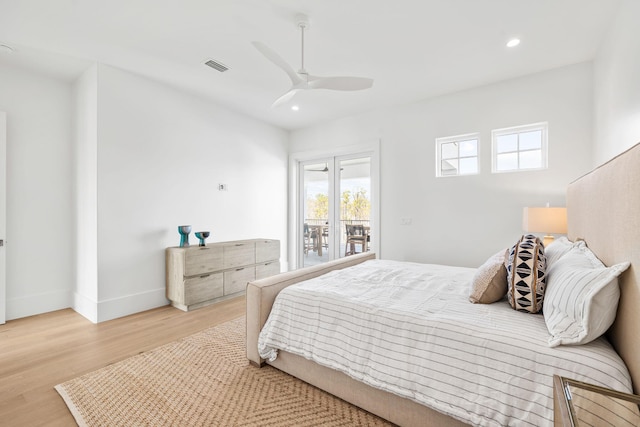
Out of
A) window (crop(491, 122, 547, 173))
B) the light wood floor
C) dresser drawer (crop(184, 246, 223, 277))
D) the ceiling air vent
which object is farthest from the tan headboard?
dresser drawer (crop(184, 246, 223, 277))

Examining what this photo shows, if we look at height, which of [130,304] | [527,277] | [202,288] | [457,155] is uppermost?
[457,155]

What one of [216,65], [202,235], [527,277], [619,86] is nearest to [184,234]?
[202,235]

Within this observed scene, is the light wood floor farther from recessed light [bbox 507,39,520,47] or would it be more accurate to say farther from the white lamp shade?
recessed light [bbox 507,39,520,47]

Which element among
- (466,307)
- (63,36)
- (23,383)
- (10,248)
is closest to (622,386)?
(466,307)

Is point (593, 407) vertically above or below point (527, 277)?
below

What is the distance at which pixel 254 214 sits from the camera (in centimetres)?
481

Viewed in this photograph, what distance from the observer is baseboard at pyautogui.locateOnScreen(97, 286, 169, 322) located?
3055mm

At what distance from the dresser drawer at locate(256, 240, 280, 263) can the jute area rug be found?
2002 mm

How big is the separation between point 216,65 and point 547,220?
3705 millimetres

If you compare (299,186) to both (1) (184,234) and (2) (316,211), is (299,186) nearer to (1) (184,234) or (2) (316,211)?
(2) (316,211)

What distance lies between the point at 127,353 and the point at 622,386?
3003mm

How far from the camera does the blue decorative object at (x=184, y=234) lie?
11.8 feet

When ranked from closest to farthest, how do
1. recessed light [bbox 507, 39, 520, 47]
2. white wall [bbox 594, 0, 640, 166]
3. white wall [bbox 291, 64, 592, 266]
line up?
white wall [bbox 594, 0, 640, 166] < recessed light [bbox 507, 39, 520, 47] < white wall [bbox 291, 64, 592, 266]

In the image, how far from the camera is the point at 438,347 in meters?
1.37
